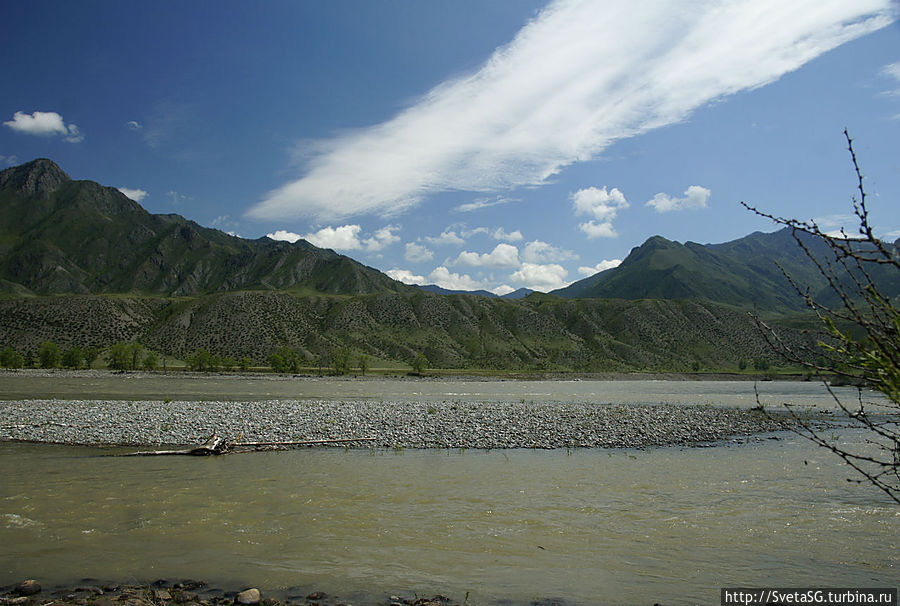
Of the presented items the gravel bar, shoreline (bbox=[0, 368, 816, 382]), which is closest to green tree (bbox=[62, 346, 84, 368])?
shoreline (bbox=[0, 368, 816, 382])

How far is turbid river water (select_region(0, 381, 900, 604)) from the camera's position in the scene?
10.3 m

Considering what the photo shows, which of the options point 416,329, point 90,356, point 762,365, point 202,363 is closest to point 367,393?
point 202,363

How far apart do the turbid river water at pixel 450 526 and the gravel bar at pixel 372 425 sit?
152 inches

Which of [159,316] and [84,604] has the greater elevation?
[159,316]

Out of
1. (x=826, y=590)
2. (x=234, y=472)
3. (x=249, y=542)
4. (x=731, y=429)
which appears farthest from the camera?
(x=731, y=429)

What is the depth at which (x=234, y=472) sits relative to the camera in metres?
18.8

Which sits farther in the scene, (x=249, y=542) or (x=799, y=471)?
(x=799, y=471)

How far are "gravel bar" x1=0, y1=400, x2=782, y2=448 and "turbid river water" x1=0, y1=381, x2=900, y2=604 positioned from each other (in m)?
3.85

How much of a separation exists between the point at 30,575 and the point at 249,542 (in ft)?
12.8

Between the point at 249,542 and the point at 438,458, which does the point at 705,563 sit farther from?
the point at 438,458

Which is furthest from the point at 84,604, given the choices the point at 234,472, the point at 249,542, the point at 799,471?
the point at 799,471

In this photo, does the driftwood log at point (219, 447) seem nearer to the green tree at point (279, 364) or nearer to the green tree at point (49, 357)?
the green tree at point (279, 364)

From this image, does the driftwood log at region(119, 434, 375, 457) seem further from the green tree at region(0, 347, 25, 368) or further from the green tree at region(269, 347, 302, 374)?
the green tree at region(0, 347, 25, 368)

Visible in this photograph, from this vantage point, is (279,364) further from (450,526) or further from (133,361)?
(450,526)
